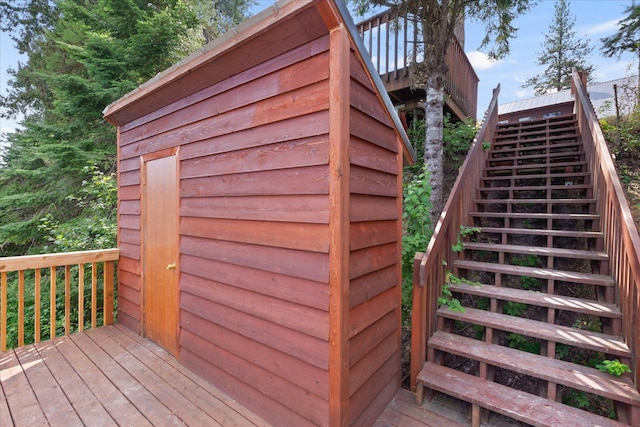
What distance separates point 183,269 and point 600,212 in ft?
13.2

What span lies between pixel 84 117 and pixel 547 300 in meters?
7.38

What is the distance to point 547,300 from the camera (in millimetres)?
2299

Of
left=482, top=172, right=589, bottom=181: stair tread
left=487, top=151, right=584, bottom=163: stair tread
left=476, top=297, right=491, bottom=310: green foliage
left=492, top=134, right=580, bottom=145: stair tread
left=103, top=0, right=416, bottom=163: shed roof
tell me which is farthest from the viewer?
left=492, top=134, right=580, bottom=145: stair tread

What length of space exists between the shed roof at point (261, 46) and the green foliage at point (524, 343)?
5.97 feet

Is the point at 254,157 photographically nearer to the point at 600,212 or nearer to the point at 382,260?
the point at 382,260

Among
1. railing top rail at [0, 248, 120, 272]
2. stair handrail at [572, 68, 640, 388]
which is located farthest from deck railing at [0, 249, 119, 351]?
stair handrail at [572, 68, 640, 388]

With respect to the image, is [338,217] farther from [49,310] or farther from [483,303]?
[49,310]

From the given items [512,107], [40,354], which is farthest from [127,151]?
[512,107]

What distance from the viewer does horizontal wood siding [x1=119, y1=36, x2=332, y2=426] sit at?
64.7 inches

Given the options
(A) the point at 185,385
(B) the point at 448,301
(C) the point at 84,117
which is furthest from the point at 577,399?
(C) the point at 84,117

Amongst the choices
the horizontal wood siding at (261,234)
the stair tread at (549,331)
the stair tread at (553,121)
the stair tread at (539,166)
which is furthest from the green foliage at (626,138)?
the horizontal wood siding at (261,234)

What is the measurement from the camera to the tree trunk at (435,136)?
148 inches

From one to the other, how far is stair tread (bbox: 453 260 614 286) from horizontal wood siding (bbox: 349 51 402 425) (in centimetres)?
112

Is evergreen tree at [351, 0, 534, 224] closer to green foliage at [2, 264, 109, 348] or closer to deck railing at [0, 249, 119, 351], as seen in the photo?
deck railing at [0, 249, 119, 351]
